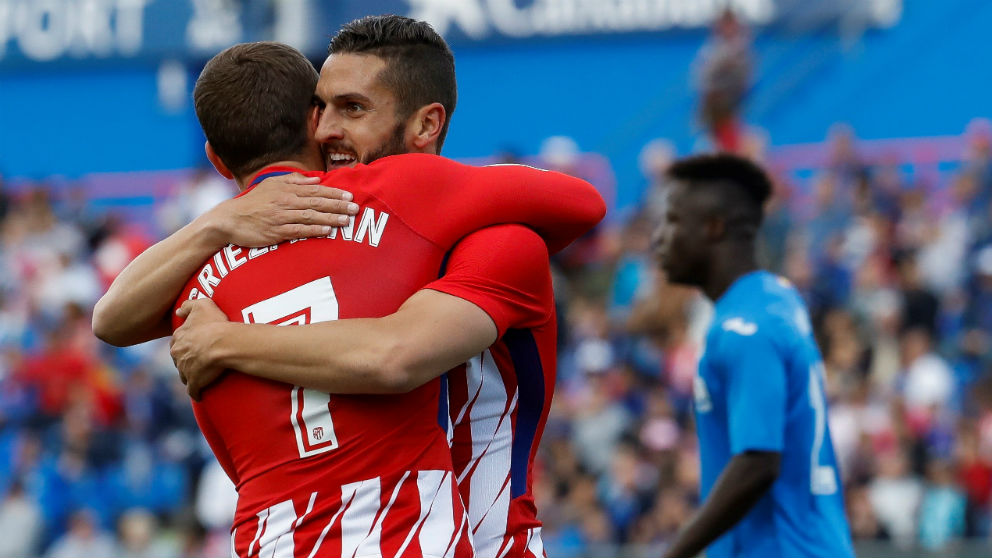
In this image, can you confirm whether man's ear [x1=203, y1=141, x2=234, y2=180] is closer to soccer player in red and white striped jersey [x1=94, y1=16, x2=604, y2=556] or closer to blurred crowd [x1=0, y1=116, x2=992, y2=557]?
soccer player in red and white striped jersey [x1=94, y1=16, x2=604, y2=556]

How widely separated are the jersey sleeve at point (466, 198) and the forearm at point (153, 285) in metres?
0.46

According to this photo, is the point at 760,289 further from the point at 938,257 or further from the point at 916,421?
the point at 938,257

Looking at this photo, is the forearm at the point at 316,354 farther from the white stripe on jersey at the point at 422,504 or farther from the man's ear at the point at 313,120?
the man's ear at the point at 313,120

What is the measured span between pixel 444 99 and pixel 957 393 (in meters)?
7.73

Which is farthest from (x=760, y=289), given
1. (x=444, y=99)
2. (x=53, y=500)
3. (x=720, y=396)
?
(x=53, y=500)

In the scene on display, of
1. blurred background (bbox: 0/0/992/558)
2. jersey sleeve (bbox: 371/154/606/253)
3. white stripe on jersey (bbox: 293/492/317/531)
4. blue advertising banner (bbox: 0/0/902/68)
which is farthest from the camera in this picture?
blue advertising banner (bbox: 0/0/902/68)

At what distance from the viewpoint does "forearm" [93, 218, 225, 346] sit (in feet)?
10.3

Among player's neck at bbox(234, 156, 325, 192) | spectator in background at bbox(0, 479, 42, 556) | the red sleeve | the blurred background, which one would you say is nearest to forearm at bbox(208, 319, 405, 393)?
the red sleeve

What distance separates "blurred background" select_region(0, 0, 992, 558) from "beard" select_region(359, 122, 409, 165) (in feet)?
17.9

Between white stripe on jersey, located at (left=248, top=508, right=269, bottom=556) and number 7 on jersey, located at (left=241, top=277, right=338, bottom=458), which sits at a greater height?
number 7 on jersey, located at (left=241, top=277, right=338, bottom=458)

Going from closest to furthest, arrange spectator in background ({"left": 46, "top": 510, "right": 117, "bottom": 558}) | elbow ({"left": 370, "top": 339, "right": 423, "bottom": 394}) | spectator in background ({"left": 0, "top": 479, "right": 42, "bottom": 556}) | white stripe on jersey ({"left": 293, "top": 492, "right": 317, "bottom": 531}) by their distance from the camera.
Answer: elbow ({"left": 370, "top": 339, "right": 423, "bottom": 394}), white stripe on jersey ({"left": 293, "top": 492, "right": 317, "bottom": 531}), spectator in background ({"left": 46, "top": 510, "right": 117, "bottom": 558}), spectator in background ({"left": 0, "top": 479, "right": 42, "bottom": 556})

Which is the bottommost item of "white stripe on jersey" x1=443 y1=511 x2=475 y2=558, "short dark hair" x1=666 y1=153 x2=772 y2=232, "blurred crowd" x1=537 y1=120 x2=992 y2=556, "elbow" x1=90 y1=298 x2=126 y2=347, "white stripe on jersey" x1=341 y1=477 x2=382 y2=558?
"blurred crowd" x1=537 y1=120 x2=992 y2=556

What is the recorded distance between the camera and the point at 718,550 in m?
4.68

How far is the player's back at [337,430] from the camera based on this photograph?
2.95 metres
